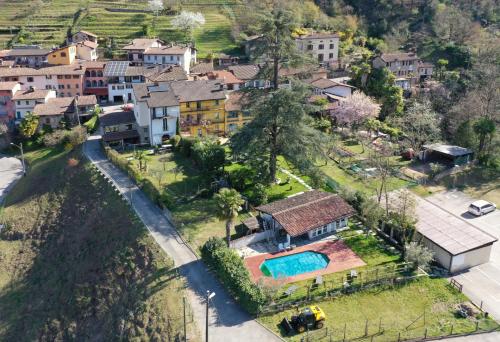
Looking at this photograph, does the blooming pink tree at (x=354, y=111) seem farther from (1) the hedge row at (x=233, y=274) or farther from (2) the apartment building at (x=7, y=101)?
(2) the apartment building at (x=7, y=101)

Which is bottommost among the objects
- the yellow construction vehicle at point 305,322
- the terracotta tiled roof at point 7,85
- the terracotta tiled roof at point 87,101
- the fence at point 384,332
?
the fence at point 384,332

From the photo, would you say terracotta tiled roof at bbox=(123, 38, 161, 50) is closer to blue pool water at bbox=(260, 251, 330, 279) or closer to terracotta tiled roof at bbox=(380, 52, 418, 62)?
terracotta tiled roof at bbox=(380, 52, 418, 62)

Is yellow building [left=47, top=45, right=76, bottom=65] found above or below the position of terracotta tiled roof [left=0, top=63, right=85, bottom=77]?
above

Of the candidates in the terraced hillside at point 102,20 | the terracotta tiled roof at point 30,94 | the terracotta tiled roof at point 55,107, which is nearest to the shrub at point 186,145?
the terracotta tiled roof at point 55,107

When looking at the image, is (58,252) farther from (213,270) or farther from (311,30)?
(311,30)

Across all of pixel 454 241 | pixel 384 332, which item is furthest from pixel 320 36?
pixel 384 332

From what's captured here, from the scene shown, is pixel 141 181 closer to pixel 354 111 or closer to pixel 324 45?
pixel 354 111

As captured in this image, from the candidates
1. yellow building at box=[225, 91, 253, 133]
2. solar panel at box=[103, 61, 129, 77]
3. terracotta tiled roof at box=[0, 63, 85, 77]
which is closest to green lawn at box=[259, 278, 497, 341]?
yellow building at box=[225, 91, 253, 133]
